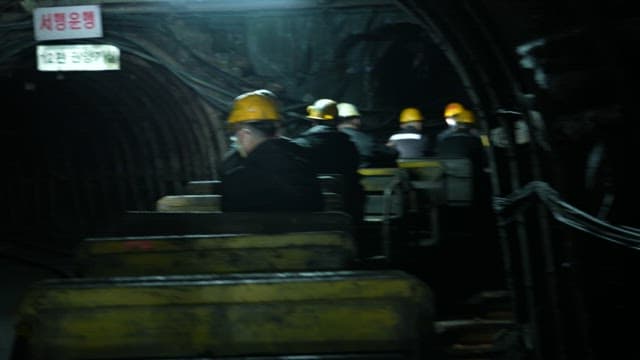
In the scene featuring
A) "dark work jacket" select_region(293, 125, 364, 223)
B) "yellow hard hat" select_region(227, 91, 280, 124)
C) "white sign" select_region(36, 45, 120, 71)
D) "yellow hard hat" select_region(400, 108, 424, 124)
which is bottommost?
"dark work jacket" select_region(293, 125, 364, 223)

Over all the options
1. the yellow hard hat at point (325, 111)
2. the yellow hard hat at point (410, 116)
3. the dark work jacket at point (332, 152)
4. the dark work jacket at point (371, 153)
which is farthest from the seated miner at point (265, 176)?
the yellow hard hat at point (410, 116)

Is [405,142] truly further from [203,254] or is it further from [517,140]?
[203,254]

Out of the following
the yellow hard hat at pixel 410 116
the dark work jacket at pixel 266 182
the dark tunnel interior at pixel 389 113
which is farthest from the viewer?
the yellow hard hat at pixel 410 116

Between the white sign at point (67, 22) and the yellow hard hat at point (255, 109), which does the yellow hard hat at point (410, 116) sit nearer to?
the white sign at point (67, 22)

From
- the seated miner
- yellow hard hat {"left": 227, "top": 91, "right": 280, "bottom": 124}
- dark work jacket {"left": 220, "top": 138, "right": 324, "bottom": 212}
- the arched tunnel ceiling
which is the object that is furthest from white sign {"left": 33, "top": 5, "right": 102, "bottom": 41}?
dark work jacket {"left": 220, "top": 138, "right": 324, "bottom": 212}

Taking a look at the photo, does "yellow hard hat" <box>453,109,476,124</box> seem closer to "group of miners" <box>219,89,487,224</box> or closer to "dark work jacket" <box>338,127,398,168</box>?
"group of miners" <box>219,89,487,224</box>

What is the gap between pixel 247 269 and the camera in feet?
14.5

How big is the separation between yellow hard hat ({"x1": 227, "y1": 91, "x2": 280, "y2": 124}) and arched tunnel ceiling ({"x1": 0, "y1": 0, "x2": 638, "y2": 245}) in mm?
5981

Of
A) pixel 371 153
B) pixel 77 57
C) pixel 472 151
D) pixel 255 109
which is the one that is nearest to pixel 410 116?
pixel 472 151

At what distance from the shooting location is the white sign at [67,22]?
44.3 feet

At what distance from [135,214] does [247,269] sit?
123cm

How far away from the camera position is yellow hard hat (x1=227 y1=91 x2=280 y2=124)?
5.76 m

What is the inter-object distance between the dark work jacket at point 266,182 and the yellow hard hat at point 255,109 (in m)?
0.28

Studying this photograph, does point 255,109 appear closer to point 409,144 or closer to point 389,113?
point 409,144
